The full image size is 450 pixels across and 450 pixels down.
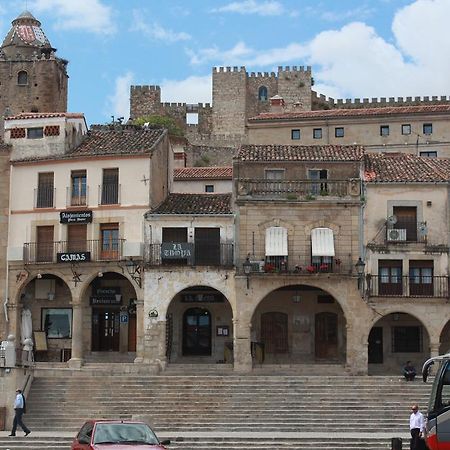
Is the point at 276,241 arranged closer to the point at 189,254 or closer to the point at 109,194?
the point at 189,254

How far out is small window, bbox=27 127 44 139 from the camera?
156ft

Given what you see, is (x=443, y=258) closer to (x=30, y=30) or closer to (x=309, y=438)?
(x=309, y=438)

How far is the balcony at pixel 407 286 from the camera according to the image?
44188mm

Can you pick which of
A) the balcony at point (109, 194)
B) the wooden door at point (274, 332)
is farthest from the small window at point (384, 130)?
the balcony at point (109, 194)

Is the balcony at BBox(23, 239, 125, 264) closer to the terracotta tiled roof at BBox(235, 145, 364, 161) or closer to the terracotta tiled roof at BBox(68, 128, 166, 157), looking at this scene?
the terracotta tiled roof at BBox(68, 128, 166, 157)

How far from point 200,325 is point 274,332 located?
3315mm

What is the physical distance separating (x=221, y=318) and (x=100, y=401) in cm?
926

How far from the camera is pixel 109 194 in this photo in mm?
46281

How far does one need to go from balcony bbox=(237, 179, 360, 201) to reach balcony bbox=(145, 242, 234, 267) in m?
2.48

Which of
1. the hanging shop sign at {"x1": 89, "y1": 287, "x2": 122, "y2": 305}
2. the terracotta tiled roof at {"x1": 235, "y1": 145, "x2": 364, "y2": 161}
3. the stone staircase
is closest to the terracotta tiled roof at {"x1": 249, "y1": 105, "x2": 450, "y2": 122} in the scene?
the terracotta tiled roof at {"x1": 235, "y1": 145, "x2": 364, "y2": 161}

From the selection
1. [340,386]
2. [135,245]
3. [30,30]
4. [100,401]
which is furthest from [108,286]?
[30,30]

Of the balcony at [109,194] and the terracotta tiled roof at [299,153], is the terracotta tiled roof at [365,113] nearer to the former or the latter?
the terracotta tiled roof at [299,153]

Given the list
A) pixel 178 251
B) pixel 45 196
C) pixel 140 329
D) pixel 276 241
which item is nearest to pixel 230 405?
pixel 140 329

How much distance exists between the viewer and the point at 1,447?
108ft
